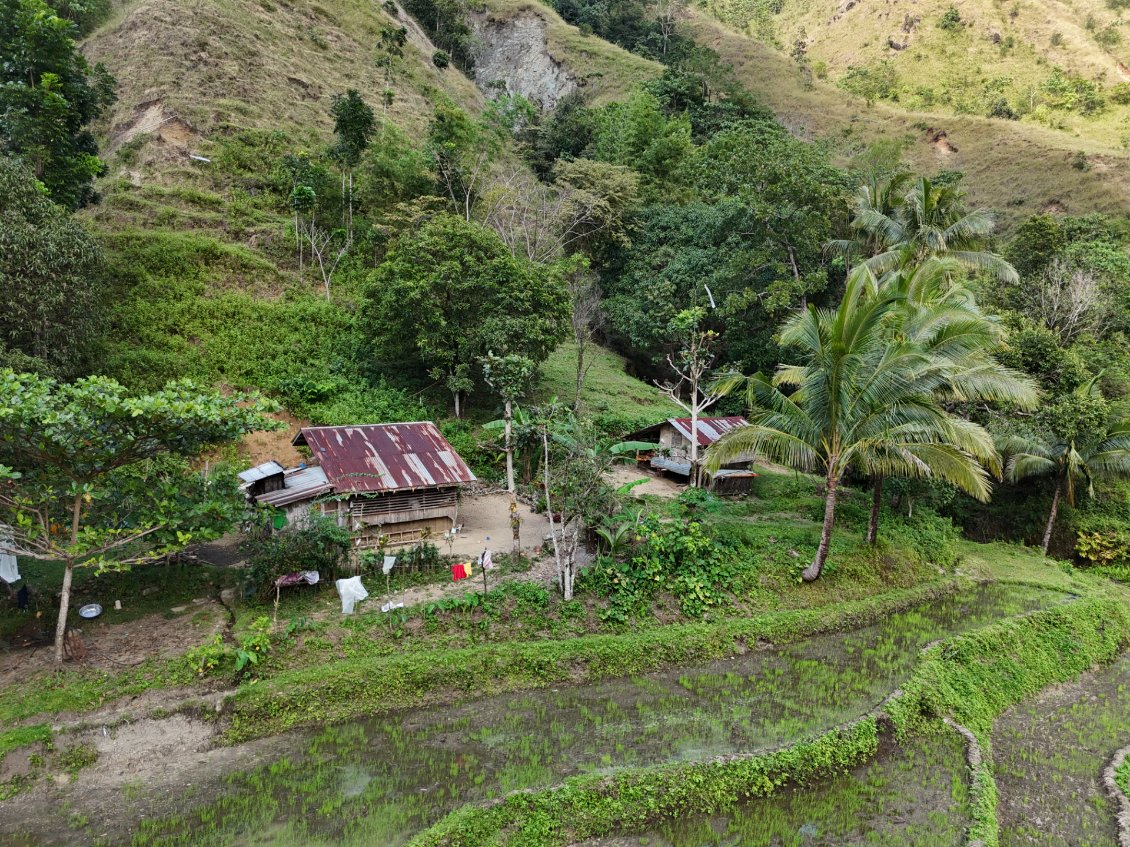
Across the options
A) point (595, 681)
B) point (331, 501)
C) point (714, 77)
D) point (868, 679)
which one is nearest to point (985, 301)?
point (868, 679)

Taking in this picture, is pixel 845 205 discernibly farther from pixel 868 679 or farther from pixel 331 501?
pixel 331 501

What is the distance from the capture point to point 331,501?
48.9 feet

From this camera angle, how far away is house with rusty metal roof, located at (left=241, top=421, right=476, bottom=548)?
48.6 ft

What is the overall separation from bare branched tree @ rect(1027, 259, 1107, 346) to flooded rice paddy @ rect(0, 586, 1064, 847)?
16.6 m

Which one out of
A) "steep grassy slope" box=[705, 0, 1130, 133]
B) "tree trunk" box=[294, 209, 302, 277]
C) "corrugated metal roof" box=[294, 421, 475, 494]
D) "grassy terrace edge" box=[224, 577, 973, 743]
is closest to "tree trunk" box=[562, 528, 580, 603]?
"grassy terrace edge" box=[224, 577, 973, 743]

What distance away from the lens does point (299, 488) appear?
49.4 feet

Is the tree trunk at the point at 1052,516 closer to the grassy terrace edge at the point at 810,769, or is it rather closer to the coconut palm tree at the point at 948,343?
Answer: the coconut palm tree at the point at 948,343

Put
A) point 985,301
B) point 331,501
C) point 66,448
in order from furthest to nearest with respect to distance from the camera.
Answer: point 985,301
point 331,501
point 66,448

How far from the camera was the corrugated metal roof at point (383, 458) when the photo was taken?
14961mm

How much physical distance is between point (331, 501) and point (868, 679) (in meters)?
12.2

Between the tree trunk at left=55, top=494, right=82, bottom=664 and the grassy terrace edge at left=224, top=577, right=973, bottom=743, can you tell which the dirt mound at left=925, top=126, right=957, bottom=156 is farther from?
the tree trunk at left=55, top=494, right=82, bottom=664

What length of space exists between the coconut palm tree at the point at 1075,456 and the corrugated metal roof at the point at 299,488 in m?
18.7

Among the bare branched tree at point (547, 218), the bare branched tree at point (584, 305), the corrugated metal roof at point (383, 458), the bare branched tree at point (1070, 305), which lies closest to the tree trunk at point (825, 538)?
the corrugated metal roof at point (383, 458)

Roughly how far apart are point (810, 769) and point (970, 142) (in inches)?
2350
